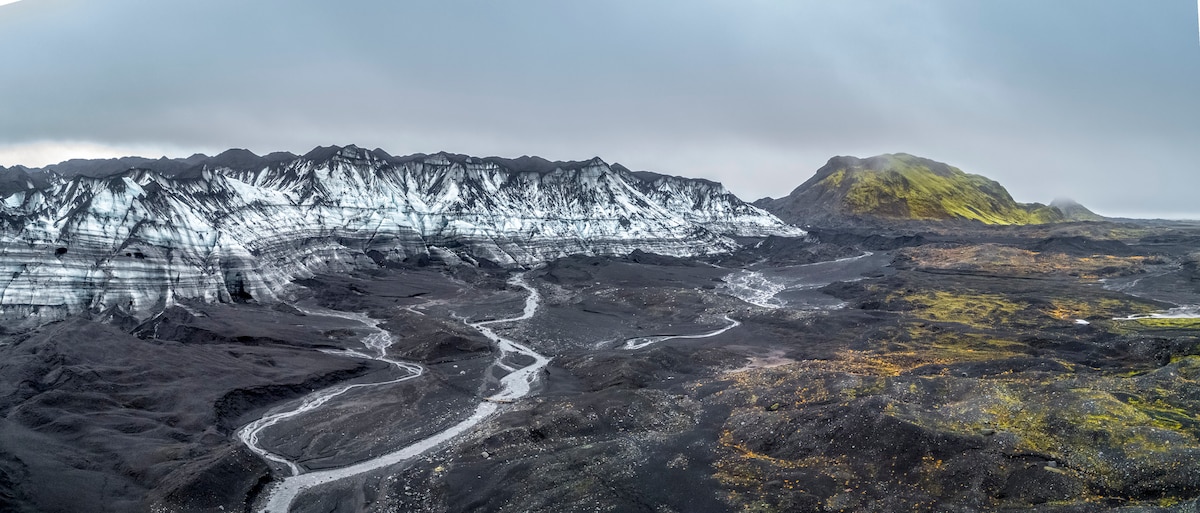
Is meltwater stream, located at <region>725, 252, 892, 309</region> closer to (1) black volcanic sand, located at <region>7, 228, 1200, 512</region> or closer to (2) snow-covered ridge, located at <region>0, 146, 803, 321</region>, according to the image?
→ (1) black volcanic sand, located at <region>7, 228, 1200, 512</region>

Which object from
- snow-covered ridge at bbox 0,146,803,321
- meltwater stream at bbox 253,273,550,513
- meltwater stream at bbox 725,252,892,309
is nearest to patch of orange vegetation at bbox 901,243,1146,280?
meltwater stream at bbox 725,252,892,309

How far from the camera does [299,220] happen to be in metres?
109

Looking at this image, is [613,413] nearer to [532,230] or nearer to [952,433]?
[952,433]

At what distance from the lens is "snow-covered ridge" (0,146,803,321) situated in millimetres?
65188

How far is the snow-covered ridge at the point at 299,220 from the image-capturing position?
214 feet

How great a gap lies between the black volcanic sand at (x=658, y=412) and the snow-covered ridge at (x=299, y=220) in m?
8.94

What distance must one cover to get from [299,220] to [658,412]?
89946 mm

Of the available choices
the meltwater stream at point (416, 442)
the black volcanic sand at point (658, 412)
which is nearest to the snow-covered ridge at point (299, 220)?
the black volcanic sand at point (658, 412)

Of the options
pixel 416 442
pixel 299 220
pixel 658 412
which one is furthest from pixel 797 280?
pixel 416 442

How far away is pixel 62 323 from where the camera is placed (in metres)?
53.2

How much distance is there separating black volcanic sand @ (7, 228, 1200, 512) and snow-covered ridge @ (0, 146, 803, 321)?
894 centimetres

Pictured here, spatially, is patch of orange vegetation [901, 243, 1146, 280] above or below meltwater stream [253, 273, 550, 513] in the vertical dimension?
above

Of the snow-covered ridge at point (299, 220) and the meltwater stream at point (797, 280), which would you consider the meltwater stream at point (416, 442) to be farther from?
the meltwater stream at point (797, 280)

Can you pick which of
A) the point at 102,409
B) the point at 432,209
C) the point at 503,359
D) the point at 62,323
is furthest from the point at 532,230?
the point at 102,409
